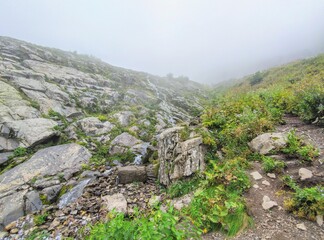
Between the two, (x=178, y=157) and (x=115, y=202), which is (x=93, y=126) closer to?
(x=115, y=202)

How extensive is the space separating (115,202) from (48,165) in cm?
456

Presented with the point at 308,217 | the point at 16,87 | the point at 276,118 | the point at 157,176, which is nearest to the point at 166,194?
the point at 157,176

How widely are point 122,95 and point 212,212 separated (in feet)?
61.9

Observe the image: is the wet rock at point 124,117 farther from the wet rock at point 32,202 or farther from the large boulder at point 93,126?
the wet rock at point 32,202

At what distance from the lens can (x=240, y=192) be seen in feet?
18.6

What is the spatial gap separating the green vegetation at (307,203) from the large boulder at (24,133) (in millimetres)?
11967

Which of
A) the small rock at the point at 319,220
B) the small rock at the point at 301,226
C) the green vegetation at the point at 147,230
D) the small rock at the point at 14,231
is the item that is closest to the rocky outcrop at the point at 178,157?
the small rock at the point at 301,226

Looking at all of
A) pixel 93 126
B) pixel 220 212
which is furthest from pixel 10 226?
pixel 93 126

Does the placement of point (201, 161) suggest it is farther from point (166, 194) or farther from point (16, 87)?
point (16, 87)

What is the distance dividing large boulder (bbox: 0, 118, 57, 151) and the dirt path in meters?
10.6

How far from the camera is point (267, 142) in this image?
744cm

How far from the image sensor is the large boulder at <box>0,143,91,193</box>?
354 inches

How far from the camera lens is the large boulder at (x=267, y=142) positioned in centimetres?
712

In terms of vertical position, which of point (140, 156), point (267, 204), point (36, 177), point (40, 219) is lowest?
point (40, 219)
